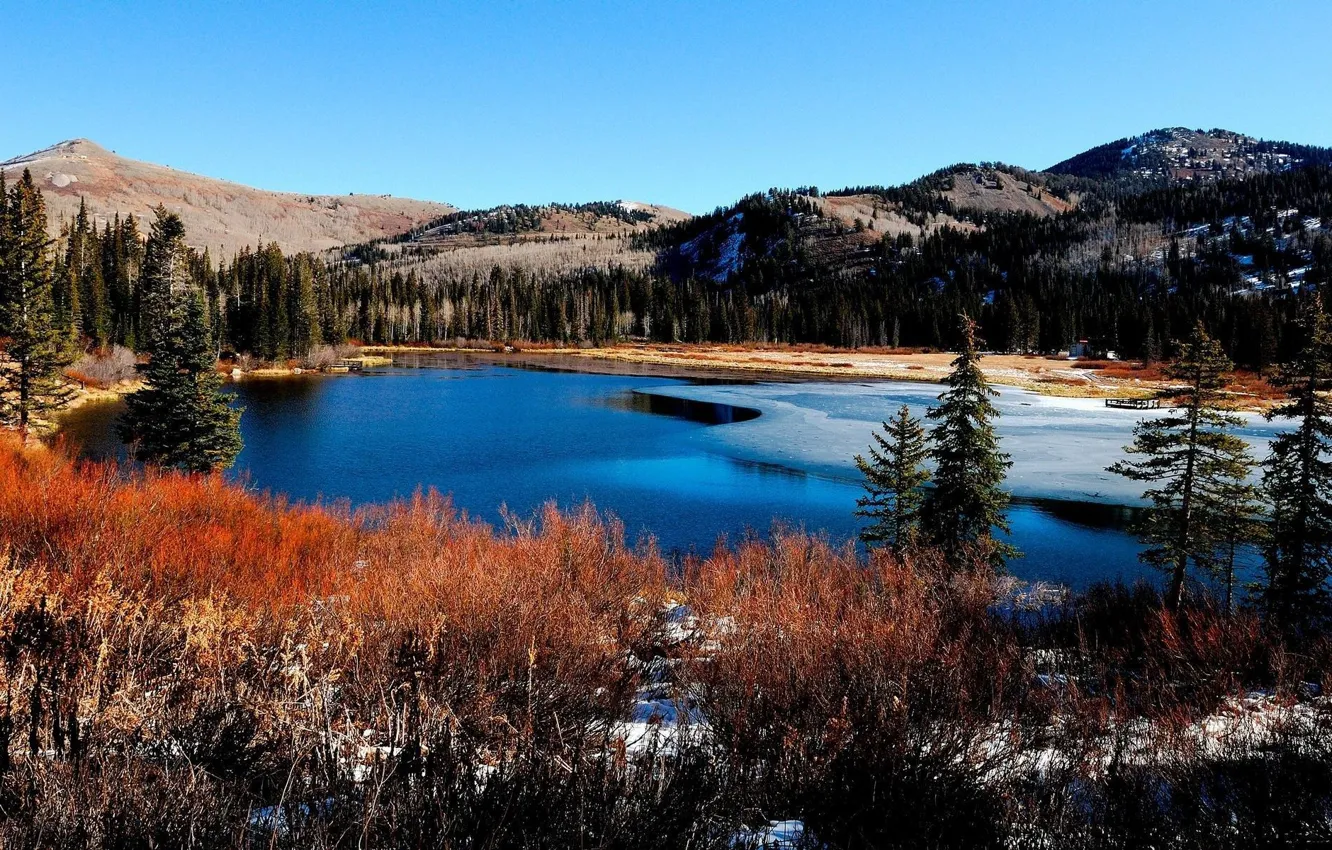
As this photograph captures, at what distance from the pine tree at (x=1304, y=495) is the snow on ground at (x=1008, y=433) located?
838cm

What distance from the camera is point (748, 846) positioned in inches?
178

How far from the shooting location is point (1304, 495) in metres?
15.8

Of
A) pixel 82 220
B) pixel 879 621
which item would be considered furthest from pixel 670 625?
pixel 82 220

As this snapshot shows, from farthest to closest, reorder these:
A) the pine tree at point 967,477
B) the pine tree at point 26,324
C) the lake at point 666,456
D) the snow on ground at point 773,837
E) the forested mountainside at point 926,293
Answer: the forested mountainside at point 926,293, the pine tree at point 26,324, the lake at point 666,456, the pine tree at point 967,477, the snow on ground at point 773,837

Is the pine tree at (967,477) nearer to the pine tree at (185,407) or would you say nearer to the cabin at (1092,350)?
the pine tree at (185,407)

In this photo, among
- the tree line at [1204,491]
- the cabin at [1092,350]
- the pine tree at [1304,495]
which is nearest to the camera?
the pine tree at [1304,495]

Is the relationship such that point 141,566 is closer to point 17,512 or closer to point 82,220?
point 17,512

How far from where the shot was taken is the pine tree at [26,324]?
28.5 meters

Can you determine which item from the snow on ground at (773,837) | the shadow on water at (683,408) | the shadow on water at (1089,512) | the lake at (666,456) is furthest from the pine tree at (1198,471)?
the shadow on water at (683,408)

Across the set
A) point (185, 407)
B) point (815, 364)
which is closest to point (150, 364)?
point (185, 407)

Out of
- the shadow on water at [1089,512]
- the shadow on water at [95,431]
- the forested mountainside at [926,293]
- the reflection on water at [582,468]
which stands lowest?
the shadow on water at [1089,512]

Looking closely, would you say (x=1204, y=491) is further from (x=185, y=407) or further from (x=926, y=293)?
(x=926, y=293)

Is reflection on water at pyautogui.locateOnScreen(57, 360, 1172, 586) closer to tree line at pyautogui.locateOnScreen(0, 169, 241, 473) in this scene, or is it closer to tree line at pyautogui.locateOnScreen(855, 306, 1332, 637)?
tree line at pyautogui.locateOnScreen(0, 169, 241, 473)

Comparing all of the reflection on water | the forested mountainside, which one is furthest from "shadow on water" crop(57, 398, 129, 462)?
the forested mountainside
